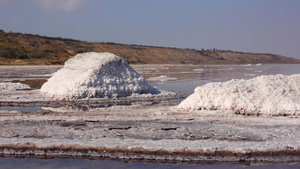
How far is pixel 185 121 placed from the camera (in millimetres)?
9133

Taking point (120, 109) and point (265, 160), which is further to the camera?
point (120, 109)

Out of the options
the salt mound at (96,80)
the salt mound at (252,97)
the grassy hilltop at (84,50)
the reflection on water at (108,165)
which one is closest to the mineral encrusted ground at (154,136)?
the reflection on water at (108,165)

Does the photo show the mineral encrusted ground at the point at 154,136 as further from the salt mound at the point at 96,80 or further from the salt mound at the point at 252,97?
the salt mound at the point at 96,80

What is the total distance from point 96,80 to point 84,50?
226 ft

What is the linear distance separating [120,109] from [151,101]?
9.97 feet

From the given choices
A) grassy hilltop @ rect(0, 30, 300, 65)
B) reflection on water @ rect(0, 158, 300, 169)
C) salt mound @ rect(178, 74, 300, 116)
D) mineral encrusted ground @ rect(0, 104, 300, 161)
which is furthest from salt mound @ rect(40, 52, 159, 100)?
grassy hilltop @ rect(0, 30, 300, 65)

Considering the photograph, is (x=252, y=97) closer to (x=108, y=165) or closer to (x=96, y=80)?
(x=108, y=165)

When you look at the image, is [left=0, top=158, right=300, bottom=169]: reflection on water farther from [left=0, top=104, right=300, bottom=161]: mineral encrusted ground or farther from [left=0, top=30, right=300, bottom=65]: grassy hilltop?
[left=0, top=30, right=300, bottom=65]: grassy hilltop

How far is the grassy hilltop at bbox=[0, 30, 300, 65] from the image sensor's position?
55.5 meters

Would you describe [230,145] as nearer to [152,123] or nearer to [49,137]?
[152,123]

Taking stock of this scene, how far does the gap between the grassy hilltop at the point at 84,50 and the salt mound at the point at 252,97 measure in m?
42.6

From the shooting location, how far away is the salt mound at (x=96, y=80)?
14445 mm

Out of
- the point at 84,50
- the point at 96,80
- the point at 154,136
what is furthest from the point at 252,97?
the point at 84,50

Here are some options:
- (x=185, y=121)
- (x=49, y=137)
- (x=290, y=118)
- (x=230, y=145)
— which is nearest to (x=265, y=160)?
(x=230, y=145)
